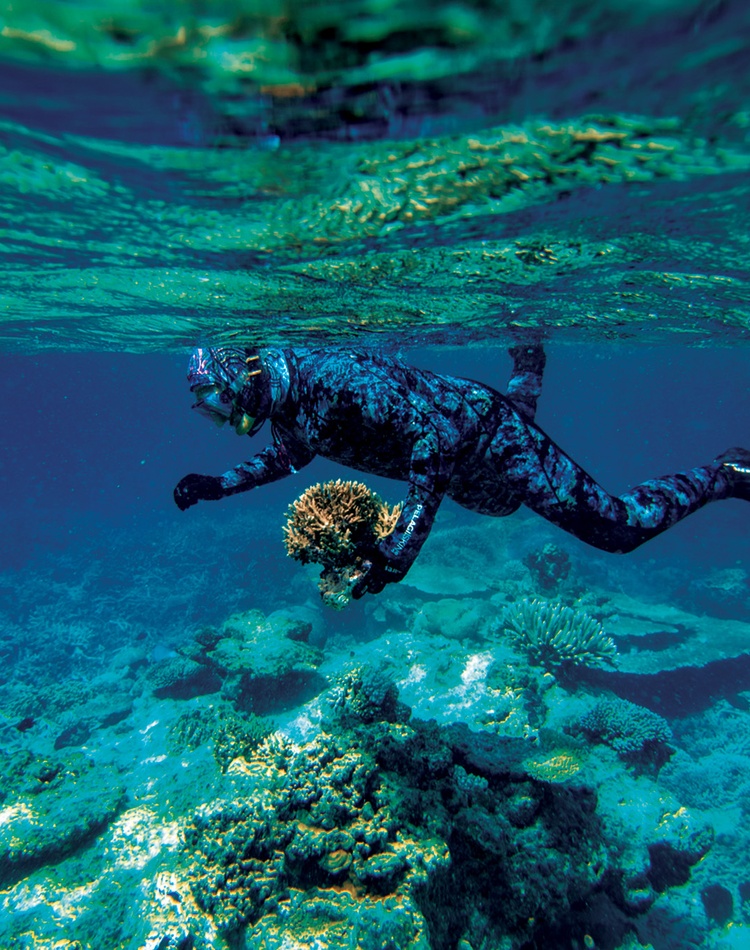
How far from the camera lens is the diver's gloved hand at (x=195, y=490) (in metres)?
4.60

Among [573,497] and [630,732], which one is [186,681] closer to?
[630,732]

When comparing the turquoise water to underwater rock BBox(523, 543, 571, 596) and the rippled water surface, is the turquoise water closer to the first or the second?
the rippled water surface

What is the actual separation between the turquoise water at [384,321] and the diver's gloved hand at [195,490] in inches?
108

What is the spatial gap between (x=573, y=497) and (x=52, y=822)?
7.94 m

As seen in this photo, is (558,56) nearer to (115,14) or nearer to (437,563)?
(115,14)

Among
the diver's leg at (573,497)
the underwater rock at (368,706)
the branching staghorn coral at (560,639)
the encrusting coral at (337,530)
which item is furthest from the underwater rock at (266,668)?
the diver's leg at (573,497)

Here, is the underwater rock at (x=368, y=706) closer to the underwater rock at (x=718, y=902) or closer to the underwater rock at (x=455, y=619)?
the underwater rock at (x=718, y=902)

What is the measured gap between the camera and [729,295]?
412 inches

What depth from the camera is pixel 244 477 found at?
4.80 metres

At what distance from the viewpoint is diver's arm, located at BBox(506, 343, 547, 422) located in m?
6.00

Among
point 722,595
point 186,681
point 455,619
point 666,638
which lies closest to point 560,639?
point 455,619

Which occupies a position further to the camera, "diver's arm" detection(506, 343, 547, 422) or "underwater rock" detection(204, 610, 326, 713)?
"underwater rock" detection(204, 610, 326, 713)

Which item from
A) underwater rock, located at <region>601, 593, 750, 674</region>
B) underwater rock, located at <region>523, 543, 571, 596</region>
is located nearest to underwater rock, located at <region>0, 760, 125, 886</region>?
underwater rock, located at <region>601, 593, 750, 674</region>

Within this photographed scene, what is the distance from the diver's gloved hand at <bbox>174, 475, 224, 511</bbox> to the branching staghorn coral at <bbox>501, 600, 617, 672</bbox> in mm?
8321
